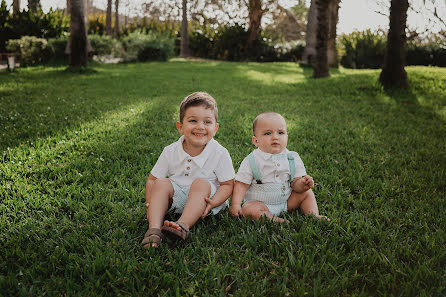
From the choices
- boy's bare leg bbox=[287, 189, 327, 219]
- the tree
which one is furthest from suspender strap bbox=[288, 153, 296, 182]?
the tree

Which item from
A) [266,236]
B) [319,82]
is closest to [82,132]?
[266,236]

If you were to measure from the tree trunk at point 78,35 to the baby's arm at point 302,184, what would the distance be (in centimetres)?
1084

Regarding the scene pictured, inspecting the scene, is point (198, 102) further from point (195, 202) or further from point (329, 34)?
point (329, 34)

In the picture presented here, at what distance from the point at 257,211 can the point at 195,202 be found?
47 centimetres

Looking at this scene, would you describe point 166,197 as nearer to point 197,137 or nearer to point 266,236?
point 197,137

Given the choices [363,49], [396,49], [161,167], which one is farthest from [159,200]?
[363,49]

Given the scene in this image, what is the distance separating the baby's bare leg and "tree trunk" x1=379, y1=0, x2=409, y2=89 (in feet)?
24.3

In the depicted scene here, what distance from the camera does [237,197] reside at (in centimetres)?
252

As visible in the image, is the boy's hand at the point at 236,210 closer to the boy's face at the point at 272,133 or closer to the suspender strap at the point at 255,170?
the suspender strap at the point at 255,170

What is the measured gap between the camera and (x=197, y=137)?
7.91ft

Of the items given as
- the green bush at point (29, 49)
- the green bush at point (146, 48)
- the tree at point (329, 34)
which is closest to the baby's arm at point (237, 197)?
the green bush at point (29, 49)

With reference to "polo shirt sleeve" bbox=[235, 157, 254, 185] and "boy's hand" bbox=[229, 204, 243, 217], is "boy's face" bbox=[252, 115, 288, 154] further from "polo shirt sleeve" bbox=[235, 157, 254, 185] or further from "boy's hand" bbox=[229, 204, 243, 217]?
"boy's hand" bbox=[229, 204, 243, 217]

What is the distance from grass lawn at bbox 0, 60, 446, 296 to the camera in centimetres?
182

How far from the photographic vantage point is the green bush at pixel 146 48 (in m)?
17.7
